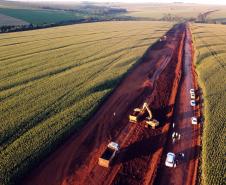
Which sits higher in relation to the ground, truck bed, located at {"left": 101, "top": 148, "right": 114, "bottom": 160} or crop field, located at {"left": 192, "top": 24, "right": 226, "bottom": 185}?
crop field, located at {"left": 192, "top": 24, "right": 226, "bottom": 185}

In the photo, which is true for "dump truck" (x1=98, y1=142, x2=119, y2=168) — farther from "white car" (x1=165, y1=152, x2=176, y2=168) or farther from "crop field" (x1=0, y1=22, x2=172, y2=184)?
"crop field" (x1=0, y1=22, x2=172, y2=184)

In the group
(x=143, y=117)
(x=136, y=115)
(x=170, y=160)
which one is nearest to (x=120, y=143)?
(x=170, y=160)

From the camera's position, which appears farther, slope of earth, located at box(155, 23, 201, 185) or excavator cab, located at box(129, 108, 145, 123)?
excavator cab, located at box(129, 108, 145, 123)

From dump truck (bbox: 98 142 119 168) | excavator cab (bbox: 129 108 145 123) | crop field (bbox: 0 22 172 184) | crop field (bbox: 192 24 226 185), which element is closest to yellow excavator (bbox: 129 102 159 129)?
excavator cab (bbox: 129 108 145 123)

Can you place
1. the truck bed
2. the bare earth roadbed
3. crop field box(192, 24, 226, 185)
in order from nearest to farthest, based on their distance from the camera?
the bare earth roadbed, crop field box(192, 24, 226, 185), the truck bed

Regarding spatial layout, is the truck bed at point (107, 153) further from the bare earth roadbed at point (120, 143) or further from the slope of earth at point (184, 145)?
the slope of earth at point (184, 145)

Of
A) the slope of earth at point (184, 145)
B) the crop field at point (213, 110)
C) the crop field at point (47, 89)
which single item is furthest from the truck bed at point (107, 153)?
the crop field at point (213, 110)
